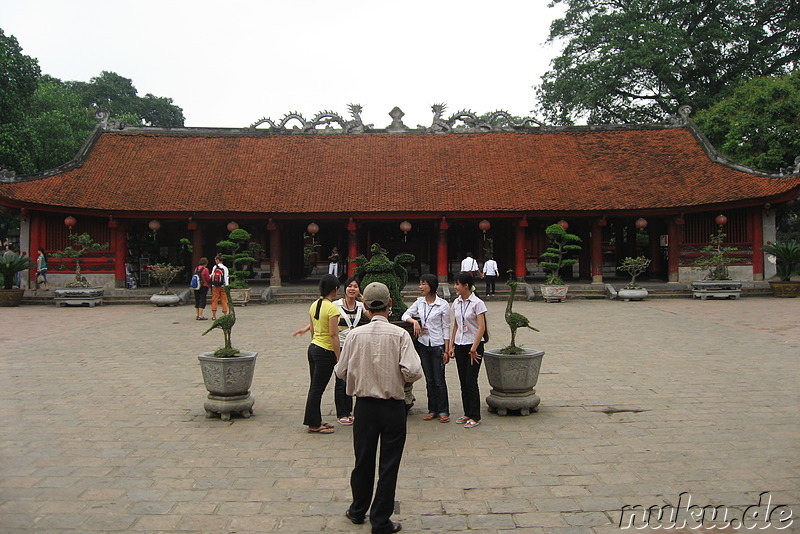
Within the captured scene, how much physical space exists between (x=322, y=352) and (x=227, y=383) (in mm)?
1108

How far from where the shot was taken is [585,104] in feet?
104

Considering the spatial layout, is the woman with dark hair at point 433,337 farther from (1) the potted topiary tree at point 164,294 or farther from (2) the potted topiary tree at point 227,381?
(1) the potted topiary tree at point 164,294

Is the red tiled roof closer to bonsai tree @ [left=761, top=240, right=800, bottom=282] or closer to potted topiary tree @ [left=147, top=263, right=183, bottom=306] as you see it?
bonsai tree @ [left=761, top=240, right=800, bottom=282]

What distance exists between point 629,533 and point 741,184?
1888 cm

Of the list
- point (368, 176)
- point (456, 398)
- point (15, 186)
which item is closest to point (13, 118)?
point (15, 186)

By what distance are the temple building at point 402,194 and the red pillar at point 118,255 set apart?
5cm

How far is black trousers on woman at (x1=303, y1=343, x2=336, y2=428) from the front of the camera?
213 inches

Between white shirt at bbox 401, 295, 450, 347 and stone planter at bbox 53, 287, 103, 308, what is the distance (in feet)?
47.1

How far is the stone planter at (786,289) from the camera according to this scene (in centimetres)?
1764

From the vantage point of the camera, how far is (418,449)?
5004mm

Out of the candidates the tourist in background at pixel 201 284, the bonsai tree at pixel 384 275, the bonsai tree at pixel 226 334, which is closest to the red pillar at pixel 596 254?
the tourist in background at pixel 201 284

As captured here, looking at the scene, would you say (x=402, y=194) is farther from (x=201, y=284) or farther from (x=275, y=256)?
(x=201, y=284)

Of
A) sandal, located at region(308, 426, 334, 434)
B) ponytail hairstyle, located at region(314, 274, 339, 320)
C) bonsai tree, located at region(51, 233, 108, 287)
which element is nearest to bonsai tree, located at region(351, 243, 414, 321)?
ponytail hairstyle, located at region(314, 274, 339, 320)

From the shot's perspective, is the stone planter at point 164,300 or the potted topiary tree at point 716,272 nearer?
the stone planter at point 164,300
